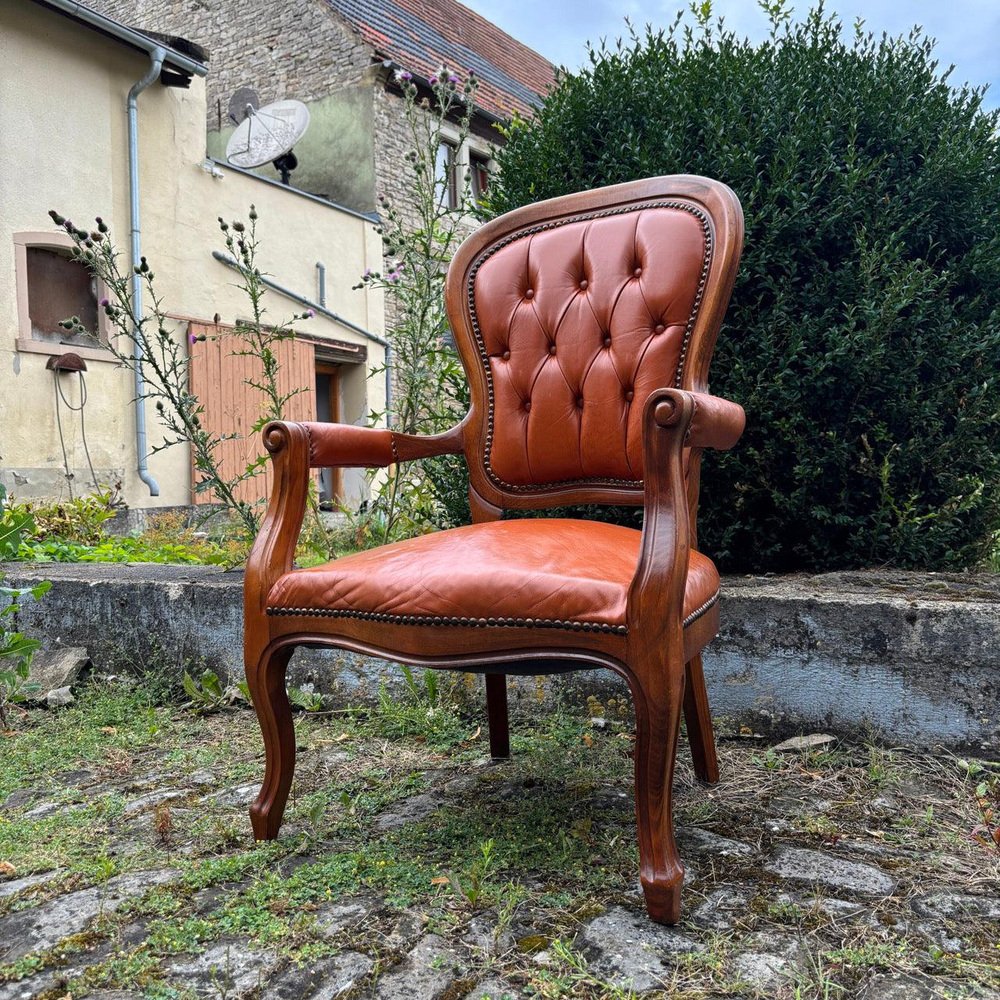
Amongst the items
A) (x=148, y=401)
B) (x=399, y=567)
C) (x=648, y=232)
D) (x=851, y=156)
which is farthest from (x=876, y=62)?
(x=148, y=401)

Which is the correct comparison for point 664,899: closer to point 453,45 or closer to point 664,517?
point 664,517

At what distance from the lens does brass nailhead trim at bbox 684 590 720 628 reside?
4.92ft

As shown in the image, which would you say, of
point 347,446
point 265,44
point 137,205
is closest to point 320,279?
point 137,205

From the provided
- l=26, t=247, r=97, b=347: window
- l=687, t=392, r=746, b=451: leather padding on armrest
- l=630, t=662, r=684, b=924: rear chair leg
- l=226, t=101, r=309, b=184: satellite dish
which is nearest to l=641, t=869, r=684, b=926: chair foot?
l=630, t=662, r=684, b=924: rear chair leg

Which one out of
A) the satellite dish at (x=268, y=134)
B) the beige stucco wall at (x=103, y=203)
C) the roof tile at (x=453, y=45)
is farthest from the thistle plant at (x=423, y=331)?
the roof tile at (x=453, y=45)

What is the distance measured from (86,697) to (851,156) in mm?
2920

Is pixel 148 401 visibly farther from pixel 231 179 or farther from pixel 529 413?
pixel 529 413

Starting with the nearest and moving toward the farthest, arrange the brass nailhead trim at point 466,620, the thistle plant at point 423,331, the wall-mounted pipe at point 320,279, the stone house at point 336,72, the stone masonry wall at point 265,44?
1. the brass nailhead trim at point 466,620
2. the thistle plant at point 423,331
3. the wall-mounted pipe at point 320,279
4. the stone house at point 336,72
5. the stone masonry wall at point 265,44

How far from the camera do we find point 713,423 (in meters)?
1.53

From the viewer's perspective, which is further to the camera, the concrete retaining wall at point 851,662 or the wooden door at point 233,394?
the wooden door at point 233,394

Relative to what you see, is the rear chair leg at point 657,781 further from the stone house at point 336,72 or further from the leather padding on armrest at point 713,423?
the stone house at point 336,72

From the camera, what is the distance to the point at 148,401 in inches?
320

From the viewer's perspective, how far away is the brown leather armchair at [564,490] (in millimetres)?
1428

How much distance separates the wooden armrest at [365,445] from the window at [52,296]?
5916 mm
